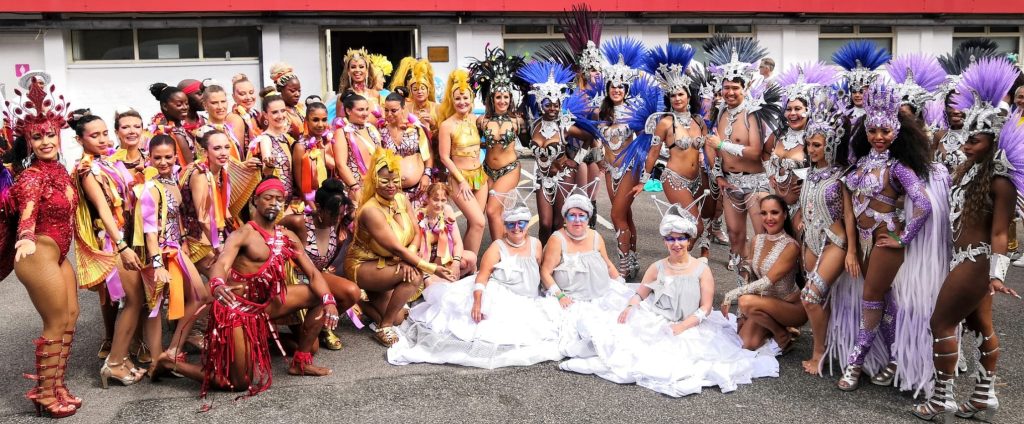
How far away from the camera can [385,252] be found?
6.19 m

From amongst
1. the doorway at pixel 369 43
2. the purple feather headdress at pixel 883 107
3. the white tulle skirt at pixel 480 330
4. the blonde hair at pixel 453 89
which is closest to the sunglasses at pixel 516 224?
the white tulle skirt at pixel 480 330

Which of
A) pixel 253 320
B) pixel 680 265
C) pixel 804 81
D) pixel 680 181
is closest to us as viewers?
pixel 253 320

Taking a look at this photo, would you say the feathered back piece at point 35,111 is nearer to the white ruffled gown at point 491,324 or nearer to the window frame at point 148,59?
the white ruffled gown at point 491,324

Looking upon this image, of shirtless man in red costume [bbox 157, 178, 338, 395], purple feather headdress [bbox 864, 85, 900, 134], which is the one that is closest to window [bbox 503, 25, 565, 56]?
shirtless man in red costume [bbox 157, 178, 338, 395]

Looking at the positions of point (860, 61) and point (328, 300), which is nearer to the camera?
point (328, 300)

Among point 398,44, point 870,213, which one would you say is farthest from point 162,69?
point 870,213

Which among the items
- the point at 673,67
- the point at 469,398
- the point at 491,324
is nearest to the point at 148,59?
the point at 673,67

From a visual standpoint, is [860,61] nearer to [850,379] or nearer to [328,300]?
[850,379]

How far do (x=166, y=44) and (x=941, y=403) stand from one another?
14.2 meters

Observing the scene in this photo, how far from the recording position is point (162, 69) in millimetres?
15430

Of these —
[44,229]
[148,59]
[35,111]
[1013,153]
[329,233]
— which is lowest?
[329,233]

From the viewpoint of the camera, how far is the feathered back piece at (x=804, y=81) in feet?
22.3

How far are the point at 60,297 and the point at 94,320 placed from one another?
2216 millimetres

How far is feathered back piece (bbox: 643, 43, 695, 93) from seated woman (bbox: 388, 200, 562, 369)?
212cm
